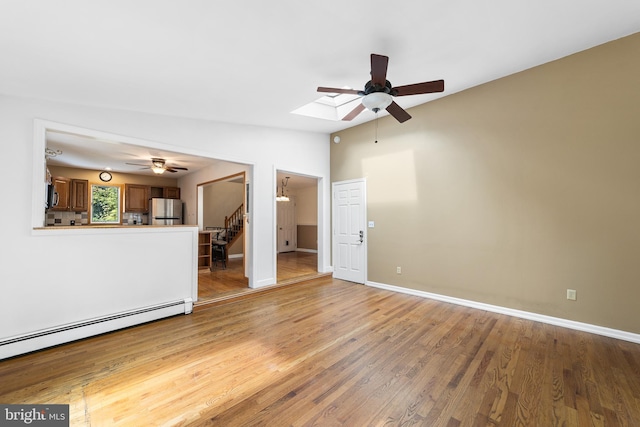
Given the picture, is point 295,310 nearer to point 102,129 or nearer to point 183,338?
point 183,338

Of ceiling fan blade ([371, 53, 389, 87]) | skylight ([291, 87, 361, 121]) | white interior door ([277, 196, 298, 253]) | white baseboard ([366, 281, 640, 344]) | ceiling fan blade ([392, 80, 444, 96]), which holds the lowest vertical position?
white baseboard ([366, 281, 640, 344])

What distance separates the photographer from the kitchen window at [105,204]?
23.4 feet

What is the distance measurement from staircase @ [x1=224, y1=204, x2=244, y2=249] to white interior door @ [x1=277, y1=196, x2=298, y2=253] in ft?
6.45

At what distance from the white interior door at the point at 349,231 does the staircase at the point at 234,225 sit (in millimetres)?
3673

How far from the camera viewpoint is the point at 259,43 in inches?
95.2

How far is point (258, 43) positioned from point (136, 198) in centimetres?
731

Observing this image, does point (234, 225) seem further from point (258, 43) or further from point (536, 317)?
point (536, 317)

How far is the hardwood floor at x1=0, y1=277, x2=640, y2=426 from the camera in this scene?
1800 millimetres

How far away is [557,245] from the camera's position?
10.9 feet

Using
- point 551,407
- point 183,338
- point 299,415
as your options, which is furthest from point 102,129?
point 551,407

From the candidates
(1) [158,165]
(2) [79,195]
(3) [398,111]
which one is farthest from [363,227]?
(2) [79,195]

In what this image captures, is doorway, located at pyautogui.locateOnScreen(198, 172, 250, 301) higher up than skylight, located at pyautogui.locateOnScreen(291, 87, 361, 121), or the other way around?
skylight, located at pyautogui.locateOnScreen(291, 87, 361, 121)

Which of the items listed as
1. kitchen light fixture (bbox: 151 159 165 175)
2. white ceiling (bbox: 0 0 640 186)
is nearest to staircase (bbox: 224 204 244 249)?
kitchen light fixture (bbox: 151 159 165 175)

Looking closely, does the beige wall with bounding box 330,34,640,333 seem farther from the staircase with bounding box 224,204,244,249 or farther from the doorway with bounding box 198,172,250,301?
the staircase with bounding box 224,204,244,249
